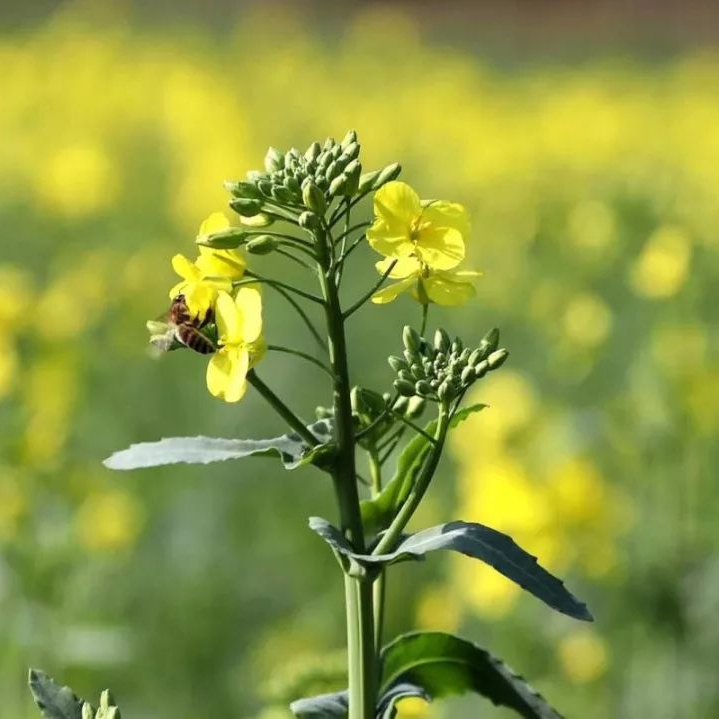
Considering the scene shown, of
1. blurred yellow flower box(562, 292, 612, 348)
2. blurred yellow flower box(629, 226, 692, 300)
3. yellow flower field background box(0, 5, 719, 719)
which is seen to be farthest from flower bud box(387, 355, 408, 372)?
blurred yellow flower box(562, 292, 612, 348)

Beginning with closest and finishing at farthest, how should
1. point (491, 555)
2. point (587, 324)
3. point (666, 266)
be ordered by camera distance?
point (491, 555) < point (666, 266) < point (587, 324)

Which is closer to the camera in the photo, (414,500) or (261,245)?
(414,500)

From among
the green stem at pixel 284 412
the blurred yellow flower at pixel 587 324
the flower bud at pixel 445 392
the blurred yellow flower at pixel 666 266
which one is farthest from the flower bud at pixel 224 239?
the blurred yellow flower at pixel 587 324

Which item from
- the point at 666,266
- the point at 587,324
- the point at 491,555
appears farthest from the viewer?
the point at 587,324

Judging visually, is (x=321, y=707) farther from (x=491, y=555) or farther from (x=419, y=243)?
(x=419, y=243)

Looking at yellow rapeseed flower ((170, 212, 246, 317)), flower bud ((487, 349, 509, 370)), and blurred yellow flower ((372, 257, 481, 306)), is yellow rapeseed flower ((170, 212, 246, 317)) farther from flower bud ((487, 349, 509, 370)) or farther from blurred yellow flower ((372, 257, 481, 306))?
flower bud ((487, 349, 509, 370))

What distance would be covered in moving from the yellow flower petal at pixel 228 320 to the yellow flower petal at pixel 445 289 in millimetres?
186

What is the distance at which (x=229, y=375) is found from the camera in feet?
4.30

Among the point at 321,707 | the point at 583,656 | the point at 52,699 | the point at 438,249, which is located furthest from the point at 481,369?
the point at 583,656

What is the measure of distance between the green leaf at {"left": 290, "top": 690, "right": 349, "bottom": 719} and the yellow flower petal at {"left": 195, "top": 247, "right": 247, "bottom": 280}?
38 cm

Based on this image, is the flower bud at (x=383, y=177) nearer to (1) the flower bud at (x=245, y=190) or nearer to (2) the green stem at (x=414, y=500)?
(1) the flower bud at (x=245, y=190)

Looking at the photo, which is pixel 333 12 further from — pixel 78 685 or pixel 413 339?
pixel 413 339

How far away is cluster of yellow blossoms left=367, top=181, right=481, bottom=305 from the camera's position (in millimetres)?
1359

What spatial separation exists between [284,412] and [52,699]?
30 cm
